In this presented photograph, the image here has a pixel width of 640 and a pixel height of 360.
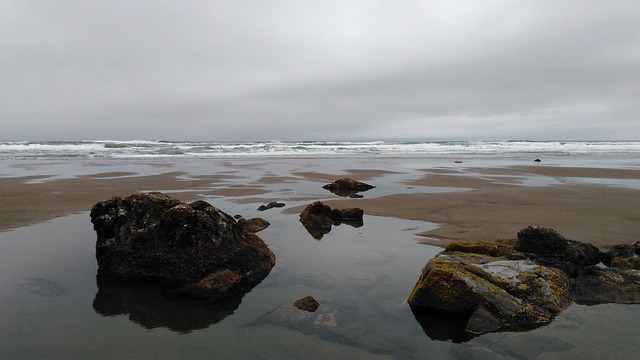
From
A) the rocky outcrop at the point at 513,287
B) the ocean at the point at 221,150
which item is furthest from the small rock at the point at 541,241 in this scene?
the ocean at the point at 221,150

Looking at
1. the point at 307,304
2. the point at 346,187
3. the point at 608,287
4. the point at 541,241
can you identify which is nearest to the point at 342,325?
the point at 307,304

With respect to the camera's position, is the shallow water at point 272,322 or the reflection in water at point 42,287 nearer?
the shallow water at point 272,322

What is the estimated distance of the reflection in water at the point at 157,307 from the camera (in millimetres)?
4090

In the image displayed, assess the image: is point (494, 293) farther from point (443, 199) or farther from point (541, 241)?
point (443, 199)

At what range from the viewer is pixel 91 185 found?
15125 millimetres

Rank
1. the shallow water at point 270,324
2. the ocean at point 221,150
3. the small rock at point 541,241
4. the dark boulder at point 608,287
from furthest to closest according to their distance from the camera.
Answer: the ocean at point 221,150 → the small rock at point 541,241 → the dark boulder at point 608,287 → the shallow water at point 270,324

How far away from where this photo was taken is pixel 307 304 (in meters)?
4.34

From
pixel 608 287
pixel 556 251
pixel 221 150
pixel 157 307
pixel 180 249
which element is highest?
pixel 221 150

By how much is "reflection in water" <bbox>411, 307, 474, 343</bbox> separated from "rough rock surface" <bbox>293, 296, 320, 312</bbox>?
1.14 m

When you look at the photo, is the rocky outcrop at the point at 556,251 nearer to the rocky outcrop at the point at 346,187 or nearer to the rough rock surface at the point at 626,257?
the rough rock surface at the point at 626,257

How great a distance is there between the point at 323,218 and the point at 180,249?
386 centimetres

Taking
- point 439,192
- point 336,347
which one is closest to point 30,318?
point 336,347

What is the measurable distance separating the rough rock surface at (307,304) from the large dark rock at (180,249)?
964 mm

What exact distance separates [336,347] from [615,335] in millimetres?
2821
